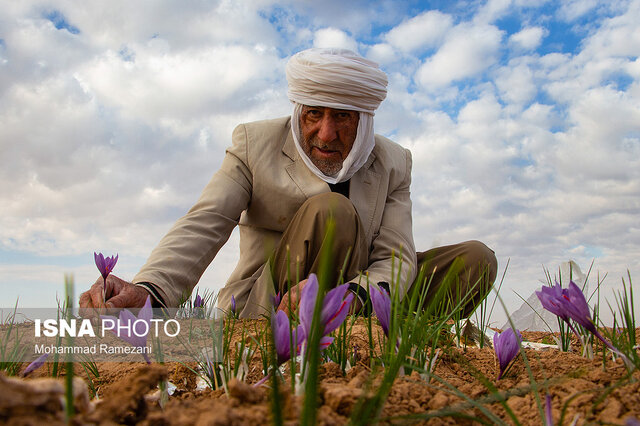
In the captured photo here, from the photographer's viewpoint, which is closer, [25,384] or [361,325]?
[25,384]

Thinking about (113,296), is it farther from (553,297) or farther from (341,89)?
(553,297)

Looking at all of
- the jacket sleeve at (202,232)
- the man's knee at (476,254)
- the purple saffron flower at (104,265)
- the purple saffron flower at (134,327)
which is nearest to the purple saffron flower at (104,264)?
the purple saffron flower at (104,265)

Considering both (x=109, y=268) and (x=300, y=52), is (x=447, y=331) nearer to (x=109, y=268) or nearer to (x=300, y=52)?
(x=109, y=268)

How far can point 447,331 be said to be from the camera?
7.49ft

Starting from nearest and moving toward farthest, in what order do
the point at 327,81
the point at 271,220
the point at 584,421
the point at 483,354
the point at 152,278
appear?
1. the point at 584,421
2. the point at 483,354
3. the point at 152,278
4. the point at 327,81
5. the point at 271,220

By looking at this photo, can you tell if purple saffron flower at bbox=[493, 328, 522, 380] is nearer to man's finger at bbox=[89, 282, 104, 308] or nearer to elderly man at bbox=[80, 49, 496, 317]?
elderly man at bbox=[80, 49, 496, 317]

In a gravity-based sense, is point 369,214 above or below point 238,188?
below

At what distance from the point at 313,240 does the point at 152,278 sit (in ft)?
3.27

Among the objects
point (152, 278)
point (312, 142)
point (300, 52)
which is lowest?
point (152, 278)

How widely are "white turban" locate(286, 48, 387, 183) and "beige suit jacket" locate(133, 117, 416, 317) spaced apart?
209mm

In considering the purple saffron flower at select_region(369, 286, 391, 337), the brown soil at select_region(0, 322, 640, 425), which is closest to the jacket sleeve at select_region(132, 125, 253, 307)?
the brown soil at select_region(0, 322, 640, 425)

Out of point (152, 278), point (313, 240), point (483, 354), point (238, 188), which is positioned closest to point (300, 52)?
point (238, 188)

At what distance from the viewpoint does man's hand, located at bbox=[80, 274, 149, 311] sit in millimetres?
2482

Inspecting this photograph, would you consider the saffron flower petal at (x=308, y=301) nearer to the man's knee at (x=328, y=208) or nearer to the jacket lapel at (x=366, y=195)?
the man's knee at (x=328, y=208)
